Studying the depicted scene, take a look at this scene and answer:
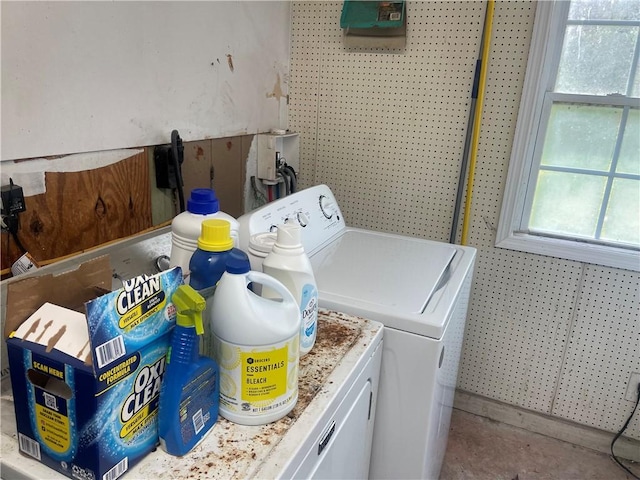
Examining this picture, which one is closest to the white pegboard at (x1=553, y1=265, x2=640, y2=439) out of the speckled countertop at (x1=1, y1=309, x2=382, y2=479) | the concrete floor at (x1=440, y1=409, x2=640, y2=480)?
the concrete floor at (x1=440, y1=409, x2=640, y2=480)

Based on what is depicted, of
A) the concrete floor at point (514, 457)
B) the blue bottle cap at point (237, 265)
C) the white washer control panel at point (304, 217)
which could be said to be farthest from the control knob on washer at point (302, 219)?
the concrete floor at point (514, 457)

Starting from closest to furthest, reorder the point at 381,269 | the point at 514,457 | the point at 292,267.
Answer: the point at 292,267 < the point at 381,269 < the point at 514,457

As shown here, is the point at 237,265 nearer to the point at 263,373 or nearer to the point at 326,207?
the point at 263,373

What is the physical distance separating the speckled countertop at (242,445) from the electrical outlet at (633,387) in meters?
1.62

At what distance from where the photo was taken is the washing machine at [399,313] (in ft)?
4.03

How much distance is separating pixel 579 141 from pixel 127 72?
69.0 inches

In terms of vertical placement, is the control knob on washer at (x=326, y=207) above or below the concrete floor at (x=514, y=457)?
above

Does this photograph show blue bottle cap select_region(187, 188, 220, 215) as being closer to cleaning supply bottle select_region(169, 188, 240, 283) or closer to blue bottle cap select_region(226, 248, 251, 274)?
cleaning supply bottle select_region(169, 188, 240, 283)

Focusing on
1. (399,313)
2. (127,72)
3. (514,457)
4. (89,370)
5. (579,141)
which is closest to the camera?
(89,370)

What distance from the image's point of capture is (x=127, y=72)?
1.34 meters

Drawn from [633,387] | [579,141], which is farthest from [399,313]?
[633,387]

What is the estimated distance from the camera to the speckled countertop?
0.73 meters

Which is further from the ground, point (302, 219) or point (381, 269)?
point (302, 219)

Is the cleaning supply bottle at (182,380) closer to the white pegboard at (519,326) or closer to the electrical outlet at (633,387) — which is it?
the white pegboard at (519,326)
